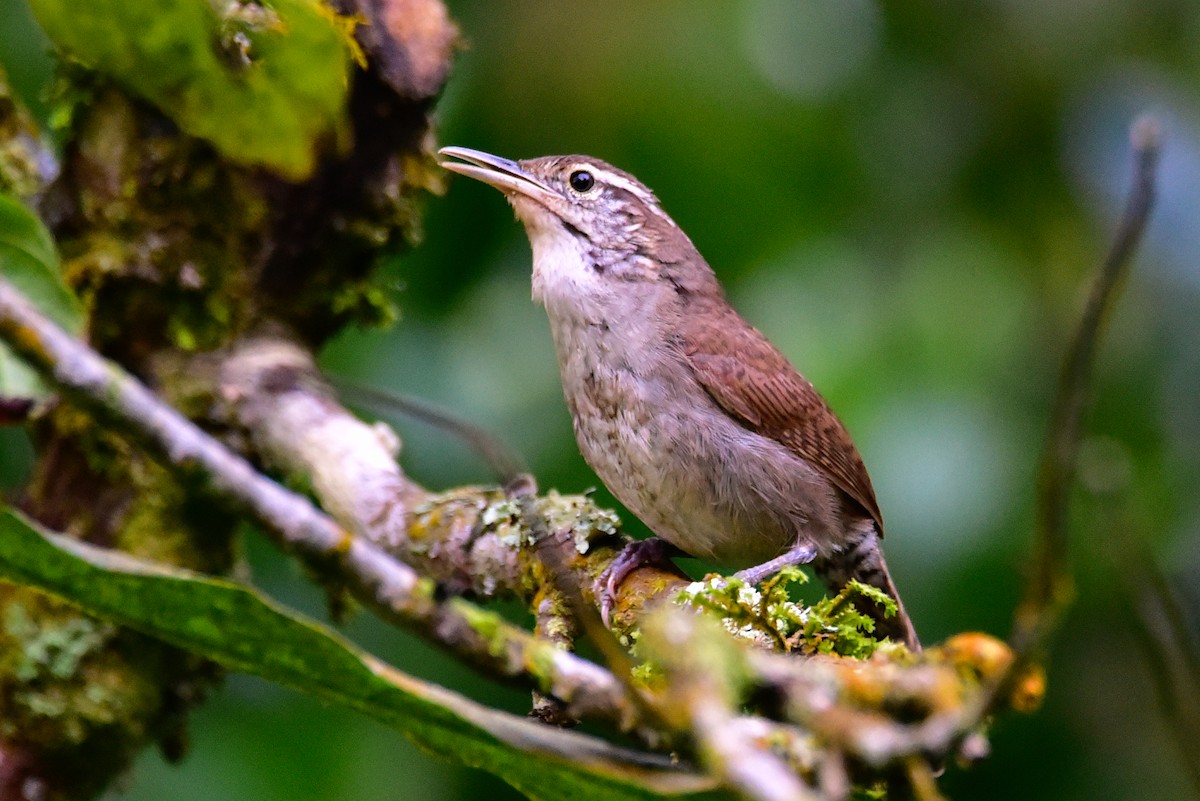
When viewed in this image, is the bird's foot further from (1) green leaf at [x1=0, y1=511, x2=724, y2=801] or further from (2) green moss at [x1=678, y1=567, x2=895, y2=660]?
(1) green leaf at [x1=0, y1=511, x2=724, y2=801]

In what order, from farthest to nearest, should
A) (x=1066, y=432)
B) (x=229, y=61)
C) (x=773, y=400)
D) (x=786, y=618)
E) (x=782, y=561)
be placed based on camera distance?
(x=773, y=400), (x=782, y=561), (x=229, y=61), (x=786, y=618), (x=1066, y=432)

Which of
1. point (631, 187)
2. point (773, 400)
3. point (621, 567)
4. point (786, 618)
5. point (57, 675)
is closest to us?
point (786, 618)

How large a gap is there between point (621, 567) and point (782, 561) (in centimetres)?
69

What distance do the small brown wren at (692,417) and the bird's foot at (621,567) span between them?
42 millimetres

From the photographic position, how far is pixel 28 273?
294 cm

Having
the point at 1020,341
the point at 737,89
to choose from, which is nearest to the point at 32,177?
the point at 737,89

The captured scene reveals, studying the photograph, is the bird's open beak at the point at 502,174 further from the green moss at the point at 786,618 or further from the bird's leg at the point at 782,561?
the green moss at the point at 786,618

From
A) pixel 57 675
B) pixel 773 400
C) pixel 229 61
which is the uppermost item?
pixel 229 61

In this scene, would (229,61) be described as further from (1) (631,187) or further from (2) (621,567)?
(2) (621,567)

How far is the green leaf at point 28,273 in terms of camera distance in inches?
114

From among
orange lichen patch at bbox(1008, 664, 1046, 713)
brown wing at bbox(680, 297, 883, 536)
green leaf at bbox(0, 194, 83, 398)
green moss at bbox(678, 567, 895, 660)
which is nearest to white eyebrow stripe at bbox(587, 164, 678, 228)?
brown wing at bbox(680, 297, 883, 536)

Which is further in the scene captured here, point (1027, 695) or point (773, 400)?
point (773, 400)

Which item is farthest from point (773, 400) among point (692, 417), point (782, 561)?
point (782, 561)

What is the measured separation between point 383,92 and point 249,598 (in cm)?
211
